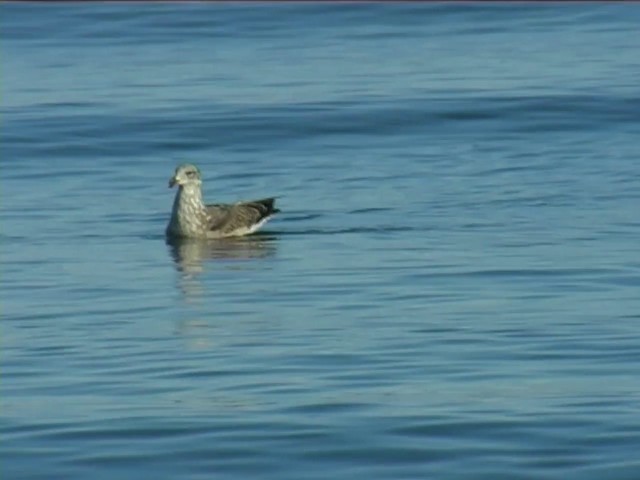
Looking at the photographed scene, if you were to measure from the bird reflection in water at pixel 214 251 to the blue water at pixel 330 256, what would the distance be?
Result: 74 mm

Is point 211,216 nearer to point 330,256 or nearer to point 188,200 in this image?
point 188,200

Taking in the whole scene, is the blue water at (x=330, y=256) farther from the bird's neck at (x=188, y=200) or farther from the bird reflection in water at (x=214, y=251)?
the bird's neck at (x=188, y=200)

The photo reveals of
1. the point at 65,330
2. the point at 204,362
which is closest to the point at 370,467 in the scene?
the point at 204,362

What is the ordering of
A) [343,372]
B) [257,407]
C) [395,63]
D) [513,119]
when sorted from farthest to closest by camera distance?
[395,63], [513,119], [343,372], [257,407]

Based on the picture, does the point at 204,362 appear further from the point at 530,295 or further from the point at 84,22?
the point at 84,22

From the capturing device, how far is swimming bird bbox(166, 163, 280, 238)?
20344 mm

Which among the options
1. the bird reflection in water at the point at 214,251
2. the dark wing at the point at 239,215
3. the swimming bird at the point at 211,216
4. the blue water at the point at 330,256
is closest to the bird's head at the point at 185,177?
the swimming bird at the point at 211,216

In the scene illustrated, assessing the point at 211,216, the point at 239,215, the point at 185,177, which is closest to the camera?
the point at 239,215

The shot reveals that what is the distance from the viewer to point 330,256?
18.3 m

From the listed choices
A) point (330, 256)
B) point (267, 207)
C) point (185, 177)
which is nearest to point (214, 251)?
point (267, 207)

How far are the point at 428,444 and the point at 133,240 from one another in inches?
348

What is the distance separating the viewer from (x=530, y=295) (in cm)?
1572

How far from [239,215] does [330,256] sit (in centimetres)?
246

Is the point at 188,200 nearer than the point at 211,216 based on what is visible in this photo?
Yes
